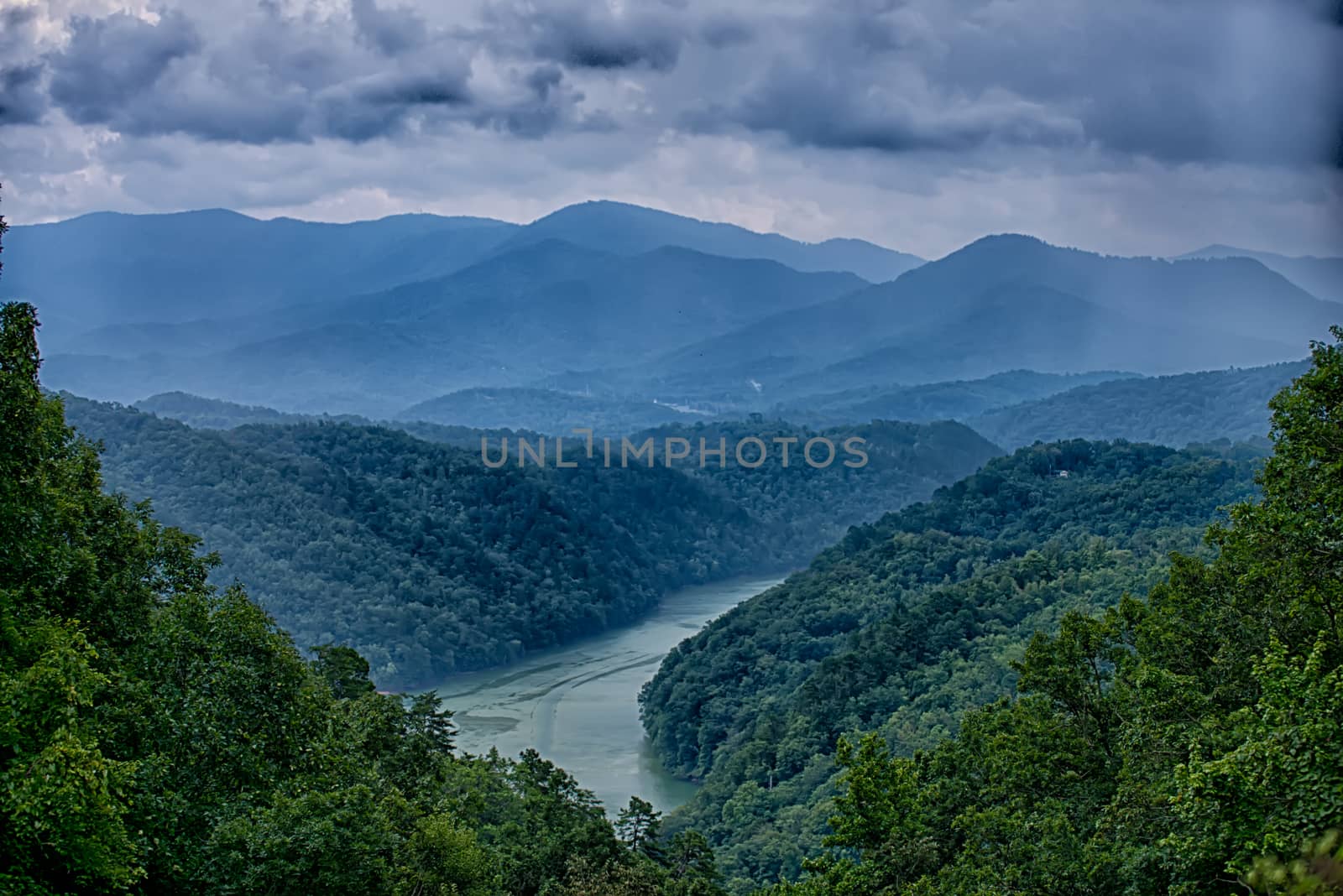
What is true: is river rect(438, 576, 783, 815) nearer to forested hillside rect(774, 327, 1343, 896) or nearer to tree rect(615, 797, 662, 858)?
tree rect(615, 797, 662, 858)

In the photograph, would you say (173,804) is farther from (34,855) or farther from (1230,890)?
(1230,890)

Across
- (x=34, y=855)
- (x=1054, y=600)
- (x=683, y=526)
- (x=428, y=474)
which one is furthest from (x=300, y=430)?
(x=34, y=855)

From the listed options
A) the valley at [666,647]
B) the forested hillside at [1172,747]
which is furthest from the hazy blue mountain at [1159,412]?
the forested hillside at [1172,747]

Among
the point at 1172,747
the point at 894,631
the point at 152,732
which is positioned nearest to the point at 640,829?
the point at 152,732

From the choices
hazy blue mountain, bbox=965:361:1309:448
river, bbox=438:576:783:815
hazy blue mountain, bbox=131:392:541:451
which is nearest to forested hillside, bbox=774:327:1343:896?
river, bbox=438:576:783:815

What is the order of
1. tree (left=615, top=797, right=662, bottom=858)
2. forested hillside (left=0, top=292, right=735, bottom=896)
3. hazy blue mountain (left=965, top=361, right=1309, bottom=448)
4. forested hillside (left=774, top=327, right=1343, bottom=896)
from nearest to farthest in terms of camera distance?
1. forested hillside (left=0, top=292, right=735, bottom=896)
2. forested hillside (left=774, top=327, right=1343, bottom=896)
3. tree (left=615, top=797, right=662, bottom=858)
4. hazy blue mountain (left=965, top=361, right=1309, bottom=448)

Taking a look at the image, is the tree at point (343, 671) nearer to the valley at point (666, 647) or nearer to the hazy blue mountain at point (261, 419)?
the valley at point (666, 647)

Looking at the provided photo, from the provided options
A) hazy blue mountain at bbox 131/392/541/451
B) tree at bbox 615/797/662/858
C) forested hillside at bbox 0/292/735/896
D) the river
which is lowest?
the river
